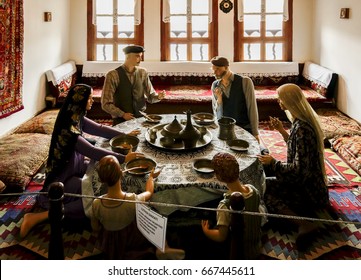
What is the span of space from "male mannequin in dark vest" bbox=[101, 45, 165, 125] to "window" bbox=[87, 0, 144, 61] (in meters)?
3.65

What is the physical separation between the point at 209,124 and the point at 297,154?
3.55ft

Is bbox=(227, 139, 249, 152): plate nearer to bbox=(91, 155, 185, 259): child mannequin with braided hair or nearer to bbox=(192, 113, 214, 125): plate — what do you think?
bbox=(192, 113, 214, 125): plate

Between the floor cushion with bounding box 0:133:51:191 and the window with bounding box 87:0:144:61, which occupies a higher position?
the window with bounding box 87:0:144:61

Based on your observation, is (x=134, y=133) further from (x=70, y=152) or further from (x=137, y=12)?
(x=137, y=12)

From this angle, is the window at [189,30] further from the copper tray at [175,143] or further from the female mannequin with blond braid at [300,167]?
the female mannequin with blond braid at [300,167]

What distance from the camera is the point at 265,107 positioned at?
6.65m

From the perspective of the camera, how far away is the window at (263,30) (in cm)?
748

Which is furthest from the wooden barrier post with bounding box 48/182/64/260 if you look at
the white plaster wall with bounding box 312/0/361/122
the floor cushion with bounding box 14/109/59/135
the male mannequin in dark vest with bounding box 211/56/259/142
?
the white plaster wall with bounding box 312/0/361/122

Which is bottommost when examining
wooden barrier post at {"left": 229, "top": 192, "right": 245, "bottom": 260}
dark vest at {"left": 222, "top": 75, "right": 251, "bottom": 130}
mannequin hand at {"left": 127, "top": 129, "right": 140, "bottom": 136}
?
wooden barrier post at {"left": 229, "top": 192, "right": 245, "bottom": 260}

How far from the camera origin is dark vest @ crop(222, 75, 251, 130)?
3.80 meters

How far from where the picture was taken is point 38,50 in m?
6.00
